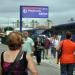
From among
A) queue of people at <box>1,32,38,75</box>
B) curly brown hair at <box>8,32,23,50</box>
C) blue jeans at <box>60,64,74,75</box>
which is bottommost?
blue jeans at <box>60,64,74,75</box>

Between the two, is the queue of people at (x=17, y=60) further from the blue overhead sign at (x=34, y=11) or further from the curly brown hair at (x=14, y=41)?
the blue overhead sign at (x=34, y=11)

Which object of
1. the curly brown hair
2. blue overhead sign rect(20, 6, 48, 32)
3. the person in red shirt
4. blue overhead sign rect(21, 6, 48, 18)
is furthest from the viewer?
blue overhead sign rect(21, 6, 48, 18)

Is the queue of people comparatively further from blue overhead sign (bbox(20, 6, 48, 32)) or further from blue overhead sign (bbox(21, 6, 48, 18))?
blue overhead sign (bbox(21, 6, 48, 18))

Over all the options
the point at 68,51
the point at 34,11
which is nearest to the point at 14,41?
the point at 68,51

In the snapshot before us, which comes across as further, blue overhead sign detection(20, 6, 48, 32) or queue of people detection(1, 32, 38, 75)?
blue overhead sign detection(20, 6, 48, 32)

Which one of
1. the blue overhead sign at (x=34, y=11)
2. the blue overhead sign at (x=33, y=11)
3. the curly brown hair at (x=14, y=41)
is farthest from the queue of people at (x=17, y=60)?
the blue overhead sign at (x=34, y=11)

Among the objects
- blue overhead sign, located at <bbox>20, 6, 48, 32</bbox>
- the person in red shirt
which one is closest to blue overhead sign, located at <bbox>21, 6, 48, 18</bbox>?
blue overhead sign, located at <bbox>20, 6, 48, 32</bbox>

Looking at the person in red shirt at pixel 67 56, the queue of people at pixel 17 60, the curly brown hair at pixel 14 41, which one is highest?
the curly brown hair at pixel 14 41

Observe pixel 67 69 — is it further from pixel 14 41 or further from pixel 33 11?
pixel 33 11

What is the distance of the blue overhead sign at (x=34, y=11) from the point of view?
45250mm

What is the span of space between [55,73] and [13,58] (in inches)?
501

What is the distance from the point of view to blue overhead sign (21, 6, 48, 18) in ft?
148

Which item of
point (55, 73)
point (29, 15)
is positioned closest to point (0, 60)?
point (55, 73)

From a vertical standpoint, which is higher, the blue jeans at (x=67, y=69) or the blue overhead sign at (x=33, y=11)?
the blue overhead sign at (x=33, y=11)
